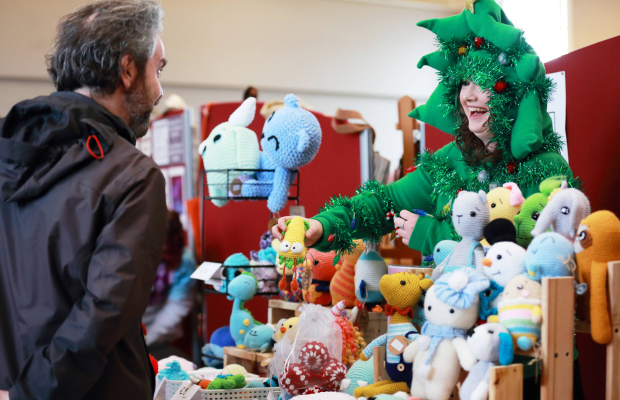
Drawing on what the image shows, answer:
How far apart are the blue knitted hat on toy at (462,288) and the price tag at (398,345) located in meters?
0.16

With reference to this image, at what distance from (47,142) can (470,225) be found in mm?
771

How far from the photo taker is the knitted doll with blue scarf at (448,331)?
91 centimetres

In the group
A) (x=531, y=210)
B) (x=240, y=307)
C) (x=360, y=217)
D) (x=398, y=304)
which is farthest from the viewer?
(x=240, y=307)

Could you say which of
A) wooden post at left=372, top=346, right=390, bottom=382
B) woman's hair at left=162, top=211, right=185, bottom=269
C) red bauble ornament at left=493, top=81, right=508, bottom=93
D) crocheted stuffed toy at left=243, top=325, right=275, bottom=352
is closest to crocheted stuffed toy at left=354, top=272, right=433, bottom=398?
wooden post at left=372, top=346, right=390, bottom=382

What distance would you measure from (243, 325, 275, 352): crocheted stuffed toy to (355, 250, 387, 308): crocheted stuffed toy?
39 cm

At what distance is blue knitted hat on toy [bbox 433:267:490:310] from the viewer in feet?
2.98

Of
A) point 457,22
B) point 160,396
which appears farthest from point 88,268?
point 457,22

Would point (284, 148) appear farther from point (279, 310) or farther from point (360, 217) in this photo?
point (279, 310)

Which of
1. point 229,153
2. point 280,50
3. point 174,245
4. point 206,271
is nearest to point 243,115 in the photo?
point 229,153

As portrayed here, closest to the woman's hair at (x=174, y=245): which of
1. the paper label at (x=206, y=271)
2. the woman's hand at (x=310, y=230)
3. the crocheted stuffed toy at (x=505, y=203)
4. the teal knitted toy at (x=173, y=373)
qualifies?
the paper label at (x=206, y=271)

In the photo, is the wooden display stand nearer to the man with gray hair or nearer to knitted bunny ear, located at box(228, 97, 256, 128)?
the man with gray hair

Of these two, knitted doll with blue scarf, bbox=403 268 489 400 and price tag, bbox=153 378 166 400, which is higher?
knitted doll with blue scarf, bbox=403 268 489 400

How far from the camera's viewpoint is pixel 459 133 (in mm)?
1351

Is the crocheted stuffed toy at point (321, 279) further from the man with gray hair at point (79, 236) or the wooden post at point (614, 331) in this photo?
the wooden post at point (614, 331)
